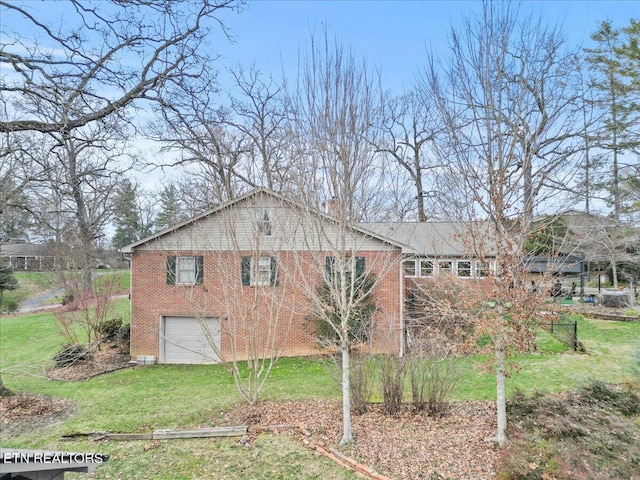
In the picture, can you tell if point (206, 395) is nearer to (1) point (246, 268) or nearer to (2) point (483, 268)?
(1) point (246, 268)

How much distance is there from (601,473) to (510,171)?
381 cm

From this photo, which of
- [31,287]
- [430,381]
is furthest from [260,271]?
[31,287]

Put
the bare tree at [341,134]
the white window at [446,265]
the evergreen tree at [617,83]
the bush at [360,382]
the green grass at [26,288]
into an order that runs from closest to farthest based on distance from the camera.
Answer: the bare tree at [341,134]
the white window at [446,265]
the bush at [360,382]
the evergreen tree at [617,83]
the green grass at [26,288]

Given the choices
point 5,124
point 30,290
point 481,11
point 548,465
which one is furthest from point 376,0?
point 30,290

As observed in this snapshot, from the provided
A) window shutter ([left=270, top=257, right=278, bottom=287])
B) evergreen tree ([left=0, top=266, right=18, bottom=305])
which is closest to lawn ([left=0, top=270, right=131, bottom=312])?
evergreen tree ([left=0, top=266, right=18, bottom=305])

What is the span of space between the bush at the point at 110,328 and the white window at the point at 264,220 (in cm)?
1074

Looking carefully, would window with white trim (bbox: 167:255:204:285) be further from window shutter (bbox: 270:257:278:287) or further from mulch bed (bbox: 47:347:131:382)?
mulch bed (bbox: 47:347:131:382)

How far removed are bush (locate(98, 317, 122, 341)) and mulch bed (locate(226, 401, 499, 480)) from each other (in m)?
10.2

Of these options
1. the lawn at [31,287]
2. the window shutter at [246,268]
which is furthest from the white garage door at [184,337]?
the lawn at [31,287]

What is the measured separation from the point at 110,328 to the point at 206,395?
27.5 ft

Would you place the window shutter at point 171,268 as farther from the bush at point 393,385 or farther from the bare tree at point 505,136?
the bare tree at point 505,136

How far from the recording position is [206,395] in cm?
997

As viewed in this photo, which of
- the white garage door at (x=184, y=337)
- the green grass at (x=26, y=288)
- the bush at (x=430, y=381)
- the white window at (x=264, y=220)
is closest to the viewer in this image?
the bush at (x=430, y=381)

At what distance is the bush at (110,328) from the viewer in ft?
51.4
